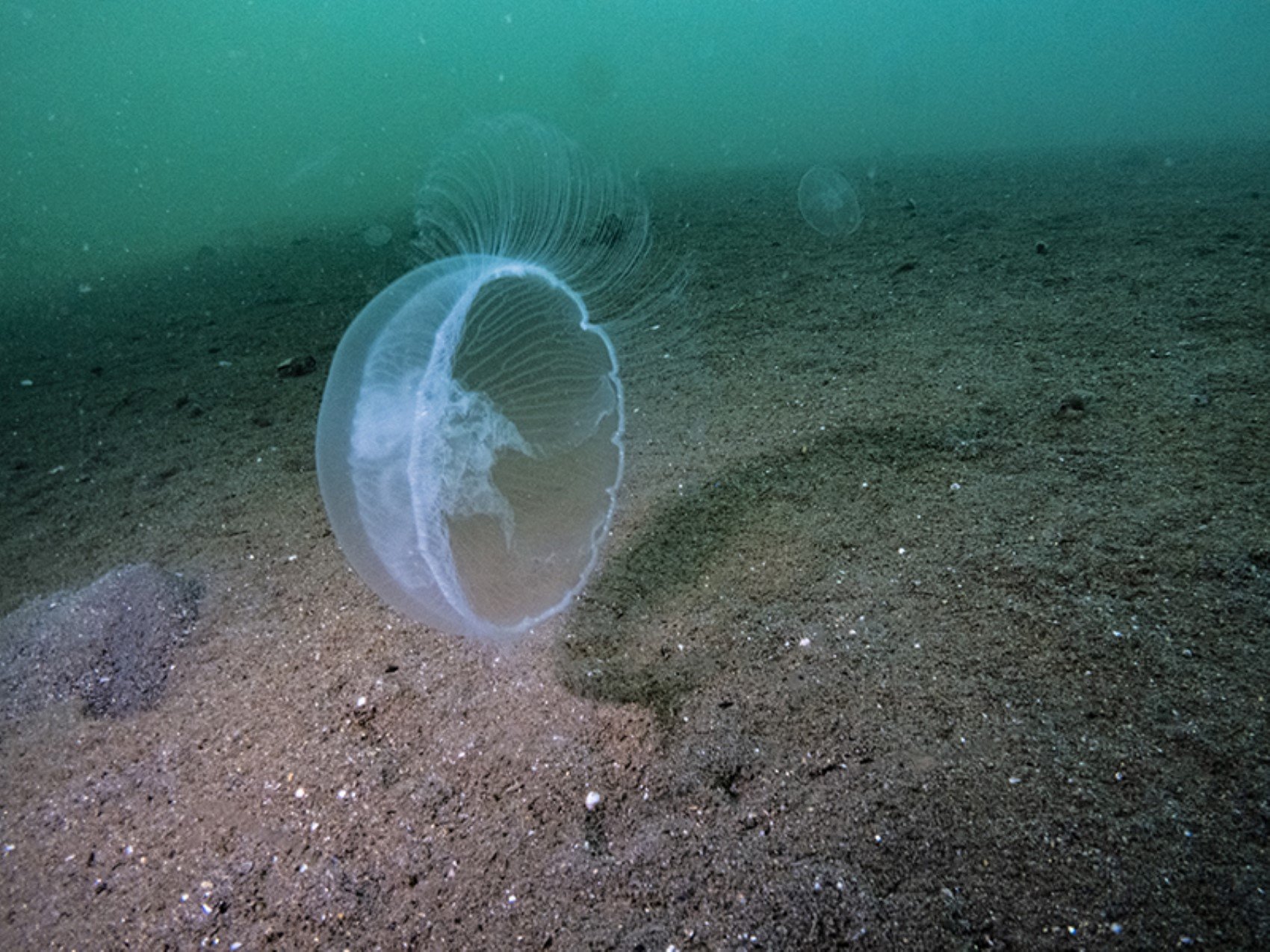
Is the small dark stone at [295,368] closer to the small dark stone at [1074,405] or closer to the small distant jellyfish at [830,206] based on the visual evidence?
the small dark stone at [1074,405]

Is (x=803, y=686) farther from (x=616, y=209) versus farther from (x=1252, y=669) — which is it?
(x=616, y=209)

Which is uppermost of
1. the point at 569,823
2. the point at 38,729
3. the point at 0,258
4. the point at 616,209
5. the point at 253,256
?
the point at 616,209

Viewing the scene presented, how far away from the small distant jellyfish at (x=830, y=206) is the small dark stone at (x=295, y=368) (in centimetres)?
657

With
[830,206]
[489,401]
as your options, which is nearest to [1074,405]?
[489,401]

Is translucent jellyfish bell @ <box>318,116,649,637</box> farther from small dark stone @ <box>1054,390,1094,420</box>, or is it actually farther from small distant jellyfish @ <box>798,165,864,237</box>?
small distant jellyfish @ <box>798,165,864,237</box>

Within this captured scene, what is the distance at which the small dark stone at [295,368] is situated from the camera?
6.64m

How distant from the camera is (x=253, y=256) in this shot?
1343 cm

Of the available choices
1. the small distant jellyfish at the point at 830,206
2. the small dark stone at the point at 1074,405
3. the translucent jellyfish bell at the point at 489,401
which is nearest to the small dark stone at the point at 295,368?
the translucent jellyfish bell at the point at 489,401

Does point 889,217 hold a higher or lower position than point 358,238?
higher

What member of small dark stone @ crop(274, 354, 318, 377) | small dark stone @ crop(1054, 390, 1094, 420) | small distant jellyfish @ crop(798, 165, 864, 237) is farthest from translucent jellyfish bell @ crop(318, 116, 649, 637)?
small distant jellyfish @ crop(798, 165, 864, 237)

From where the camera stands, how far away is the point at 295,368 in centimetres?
665

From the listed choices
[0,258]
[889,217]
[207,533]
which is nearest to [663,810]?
[207,533]

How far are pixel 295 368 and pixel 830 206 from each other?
7.71 metres

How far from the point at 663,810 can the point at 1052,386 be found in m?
3.73
